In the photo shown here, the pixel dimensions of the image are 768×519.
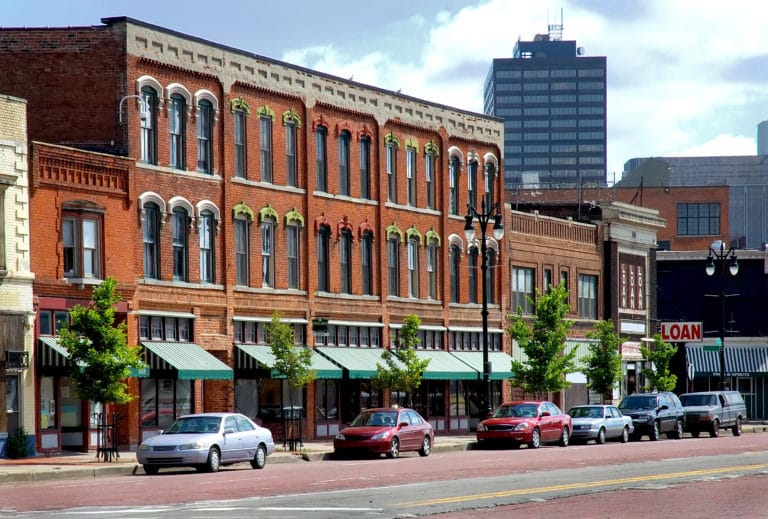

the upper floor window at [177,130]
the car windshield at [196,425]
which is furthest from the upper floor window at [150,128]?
the car windshield at [196,425]

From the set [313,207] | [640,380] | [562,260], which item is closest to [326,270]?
[313,207]

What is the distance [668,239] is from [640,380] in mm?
44829

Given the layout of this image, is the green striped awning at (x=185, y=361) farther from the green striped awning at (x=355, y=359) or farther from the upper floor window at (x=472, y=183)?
the upper floor window at (x=472, y=183)

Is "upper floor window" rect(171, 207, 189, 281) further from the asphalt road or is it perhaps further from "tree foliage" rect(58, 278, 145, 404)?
the asphalt road

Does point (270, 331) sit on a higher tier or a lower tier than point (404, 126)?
lower

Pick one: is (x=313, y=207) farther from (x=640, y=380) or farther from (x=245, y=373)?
(x=640, y=380)

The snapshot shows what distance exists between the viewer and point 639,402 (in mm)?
56875

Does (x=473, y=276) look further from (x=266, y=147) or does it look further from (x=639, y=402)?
(x=266, y=147)

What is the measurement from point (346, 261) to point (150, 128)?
12.0 metres

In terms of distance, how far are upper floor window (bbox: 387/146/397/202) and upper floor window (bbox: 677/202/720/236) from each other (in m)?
66.9

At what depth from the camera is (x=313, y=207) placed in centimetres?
5184

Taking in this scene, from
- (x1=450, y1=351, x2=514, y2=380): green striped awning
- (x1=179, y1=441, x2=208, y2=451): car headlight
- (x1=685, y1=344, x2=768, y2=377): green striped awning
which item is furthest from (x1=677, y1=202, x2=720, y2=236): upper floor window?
(x1=179, y1=441, x2=208, y2=451): car headlight

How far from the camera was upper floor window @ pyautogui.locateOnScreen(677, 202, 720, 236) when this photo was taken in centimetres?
11994

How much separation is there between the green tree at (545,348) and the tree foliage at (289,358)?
13214 millimetres
